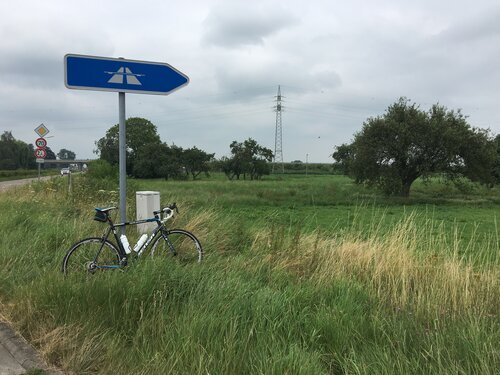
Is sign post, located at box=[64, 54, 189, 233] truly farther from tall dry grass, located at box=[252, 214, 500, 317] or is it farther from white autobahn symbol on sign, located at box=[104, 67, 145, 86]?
tall dry grass, located at box=[252, 214, 500, 317]

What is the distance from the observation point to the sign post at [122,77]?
18.2 feet

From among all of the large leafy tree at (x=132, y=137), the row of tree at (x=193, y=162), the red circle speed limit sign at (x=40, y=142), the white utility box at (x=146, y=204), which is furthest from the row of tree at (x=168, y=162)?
the white utility box at (x=146, y=204)

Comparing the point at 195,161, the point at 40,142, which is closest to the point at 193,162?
the point at 195,161

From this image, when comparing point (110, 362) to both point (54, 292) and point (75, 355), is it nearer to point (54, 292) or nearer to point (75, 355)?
point (75, 355)

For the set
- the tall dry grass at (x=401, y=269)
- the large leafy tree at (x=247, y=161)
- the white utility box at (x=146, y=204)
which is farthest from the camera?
the large leafy tree at (x=247, y=161)

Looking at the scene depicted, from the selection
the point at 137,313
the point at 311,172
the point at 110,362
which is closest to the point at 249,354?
the point at 110,362

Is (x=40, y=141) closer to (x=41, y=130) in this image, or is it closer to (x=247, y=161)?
(x=41, y=130)

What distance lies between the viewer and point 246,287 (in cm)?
453

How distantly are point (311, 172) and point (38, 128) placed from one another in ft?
257

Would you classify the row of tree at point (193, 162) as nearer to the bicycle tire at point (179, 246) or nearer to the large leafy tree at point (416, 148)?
the large leafy tree at point (416, 148)

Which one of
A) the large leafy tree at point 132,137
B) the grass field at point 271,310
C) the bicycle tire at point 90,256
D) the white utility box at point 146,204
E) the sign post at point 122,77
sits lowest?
the grass field at point 271,310

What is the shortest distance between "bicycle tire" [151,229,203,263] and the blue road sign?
6.34ft

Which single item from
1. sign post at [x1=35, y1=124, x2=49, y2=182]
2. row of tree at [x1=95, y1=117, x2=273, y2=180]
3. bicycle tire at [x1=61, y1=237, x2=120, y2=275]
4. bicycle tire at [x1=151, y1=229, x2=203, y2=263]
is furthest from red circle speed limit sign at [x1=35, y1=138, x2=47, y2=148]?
row of tree at [x1=95, y1=117, x2=273, y2=180]

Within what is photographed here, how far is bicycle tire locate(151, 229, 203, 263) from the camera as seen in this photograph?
19.8 feet
